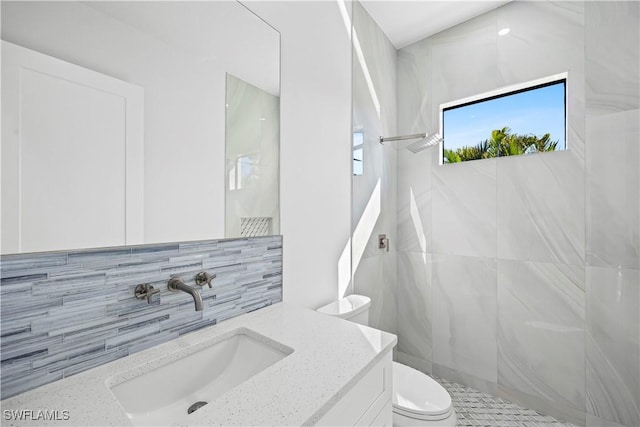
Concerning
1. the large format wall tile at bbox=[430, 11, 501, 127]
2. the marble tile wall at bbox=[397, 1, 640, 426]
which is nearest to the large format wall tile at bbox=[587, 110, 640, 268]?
the marble tile wall at bbox=[397, 1, 640, 426]

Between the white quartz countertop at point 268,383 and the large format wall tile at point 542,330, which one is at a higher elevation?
the white quartz countertop at point 268,383

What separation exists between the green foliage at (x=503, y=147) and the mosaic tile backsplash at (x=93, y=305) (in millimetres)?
1787

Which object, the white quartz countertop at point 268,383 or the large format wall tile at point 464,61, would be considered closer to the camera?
the white quartz countertop at point 268,383

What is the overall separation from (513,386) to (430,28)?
252cm

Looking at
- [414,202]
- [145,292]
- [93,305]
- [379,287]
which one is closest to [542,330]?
[379,287]

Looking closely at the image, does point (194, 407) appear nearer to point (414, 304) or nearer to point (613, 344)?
point (414, 304)

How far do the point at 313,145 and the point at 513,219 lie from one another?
1.37 meters

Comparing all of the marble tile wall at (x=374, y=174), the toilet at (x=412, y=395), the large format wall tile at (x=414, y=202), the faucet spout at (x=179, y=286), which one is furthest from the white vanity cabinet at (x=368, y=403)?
the large format wall tile at (x=414, y=202)

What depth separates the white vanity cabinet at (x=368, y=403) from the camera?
71 centimetres

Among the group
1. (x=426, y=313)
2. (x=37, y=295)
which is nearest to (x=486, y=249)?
(x=426, y=313)

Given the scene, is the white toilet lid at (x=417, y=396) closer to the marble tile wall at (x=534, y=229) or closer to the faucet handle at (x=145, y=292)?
the marble tile wall at (x=534, y=229)

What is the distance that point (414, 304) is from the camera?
232 cm

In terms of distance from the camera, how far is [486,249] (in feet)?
6.55

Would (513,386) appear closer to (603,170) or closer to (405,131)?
(603,170)
